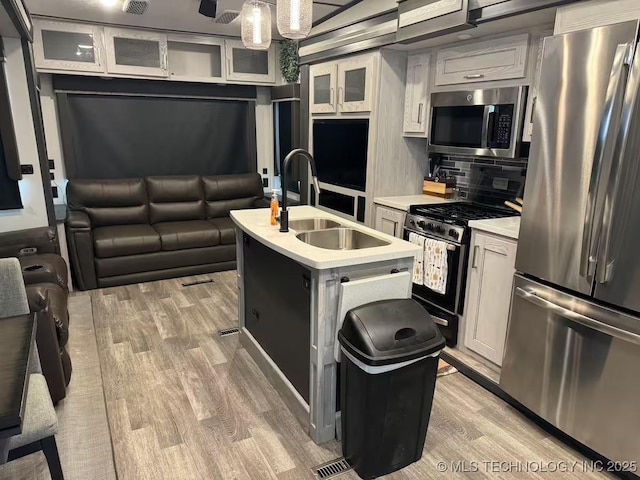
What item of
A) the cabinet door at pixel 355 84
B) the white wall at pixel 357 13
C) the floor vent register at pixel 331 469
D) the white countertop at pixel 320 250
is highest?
the white wall at pixel 357 13

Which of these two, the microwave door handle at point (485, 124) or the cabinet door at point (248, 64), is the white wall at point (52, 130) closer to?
the cabinet door at point (248, 64)

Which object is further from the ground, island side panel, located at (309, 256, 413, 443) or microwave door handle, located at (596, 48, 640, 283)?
microwave door handle, located at (596, 48, 640, 283)

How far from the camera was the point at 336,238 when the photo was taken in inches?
105

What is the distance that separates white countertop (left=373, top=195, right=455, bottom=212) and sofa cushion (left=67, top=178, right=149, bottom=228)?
264 cm

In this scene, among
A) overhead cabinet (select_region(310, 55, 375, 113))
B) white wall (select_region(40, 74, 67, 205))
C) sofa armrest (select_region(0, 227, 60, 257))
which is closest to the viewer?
sofa armrest (select_region(0, 227, 60, 257))

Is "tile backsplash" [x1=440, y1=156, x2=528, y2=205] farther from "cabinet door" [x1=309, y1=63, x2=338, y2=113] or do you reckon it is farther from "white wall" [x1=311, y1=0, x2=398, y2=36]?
"white wall" [x1=311, y1=0, x2=398, y2=36]

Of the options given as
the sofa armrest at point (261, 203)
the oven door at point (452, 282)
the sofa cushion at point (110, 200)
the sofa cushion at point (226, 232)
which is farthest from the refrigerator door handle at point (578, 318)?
the sofa cushion at point (110, 200)

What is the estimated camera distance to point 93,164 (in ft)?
15.8

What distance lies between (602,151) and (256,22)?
6.09 feet

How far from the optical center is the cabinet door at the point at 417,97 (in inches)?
136

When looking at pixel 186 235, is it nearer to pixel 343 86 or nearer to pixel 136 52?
pixel 136 52

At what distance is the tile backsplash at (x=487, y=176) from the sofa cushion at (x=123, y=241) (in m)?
2.85

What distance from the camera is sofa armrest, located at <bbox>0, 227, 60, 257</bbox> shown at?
11.5 feet

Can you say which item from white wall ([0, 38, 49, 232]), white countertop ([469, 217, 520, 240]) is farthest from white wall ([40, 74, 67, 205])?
white countertop ([469, 217, 520, 240])
